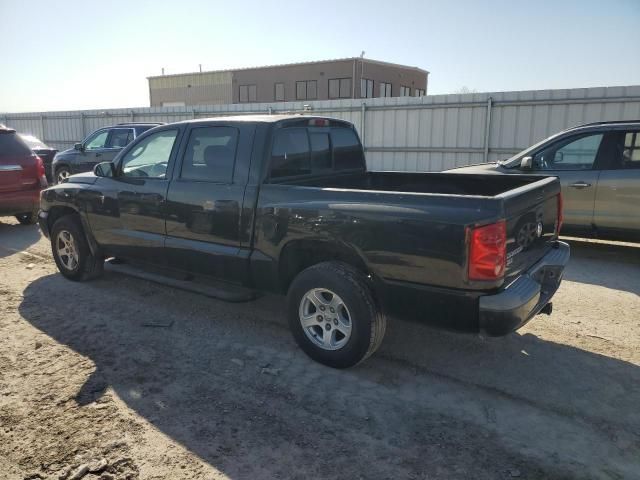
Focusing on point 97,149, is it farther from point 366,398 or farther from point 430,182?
point 366,398

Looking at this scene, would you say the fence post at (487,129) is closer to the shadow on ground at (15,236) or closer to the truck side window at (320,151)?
the truck side window at (320,151)

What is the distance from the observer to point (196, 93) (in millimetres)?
46656

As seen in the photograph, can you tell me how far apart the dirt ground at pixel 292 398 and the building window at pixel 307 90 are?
3840cm

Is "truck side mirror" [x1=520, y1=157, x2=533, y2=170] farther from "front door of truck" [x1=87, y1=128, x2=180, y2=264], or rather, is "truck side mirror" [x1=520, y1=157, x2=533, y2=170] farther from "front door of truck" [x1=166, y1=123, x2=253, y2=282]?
"front door of truck" [x1=87, y1=128, x2=180, y2=264]

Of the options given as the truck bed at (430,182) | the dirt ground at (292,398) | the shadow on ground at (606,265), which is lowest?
the dirt ground at (292,398)

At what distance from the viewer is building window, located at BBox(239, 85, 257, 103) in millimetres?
43875

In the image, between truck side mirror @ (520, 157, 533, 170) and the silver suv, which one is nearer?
the silver suv

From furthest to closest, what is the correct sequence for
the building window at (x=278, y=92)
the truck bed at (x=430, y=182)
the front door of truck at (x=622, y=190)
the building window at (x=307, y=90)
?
the building window at (x=278, y=92) < the building window at (x=307, y=90) < the front door of truck at (x=622, y=190) < the truck bed at (x=430, y=182)

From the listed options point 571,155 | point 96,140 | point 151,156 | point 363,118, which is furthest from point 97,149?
point 571,155

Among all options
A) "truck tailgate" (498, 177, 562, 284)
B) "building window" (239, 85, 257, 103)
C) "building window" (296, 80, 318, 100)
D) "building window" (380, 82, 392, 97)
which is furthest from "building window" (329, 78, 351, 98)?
"truck tailgate" (498, 177, 562, 284)

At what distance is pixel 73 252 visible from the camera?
578cm

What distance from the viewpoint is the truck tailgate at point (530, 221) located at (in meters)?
3.18

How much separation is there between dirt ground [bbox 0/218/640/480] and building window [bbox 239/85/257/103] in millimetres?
41183

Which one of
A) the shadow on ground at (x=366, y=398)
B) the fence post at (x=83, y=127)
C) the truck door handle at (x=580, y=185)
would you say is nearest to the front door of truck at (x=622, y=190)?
the truck door handle at (x=580, y=185)
